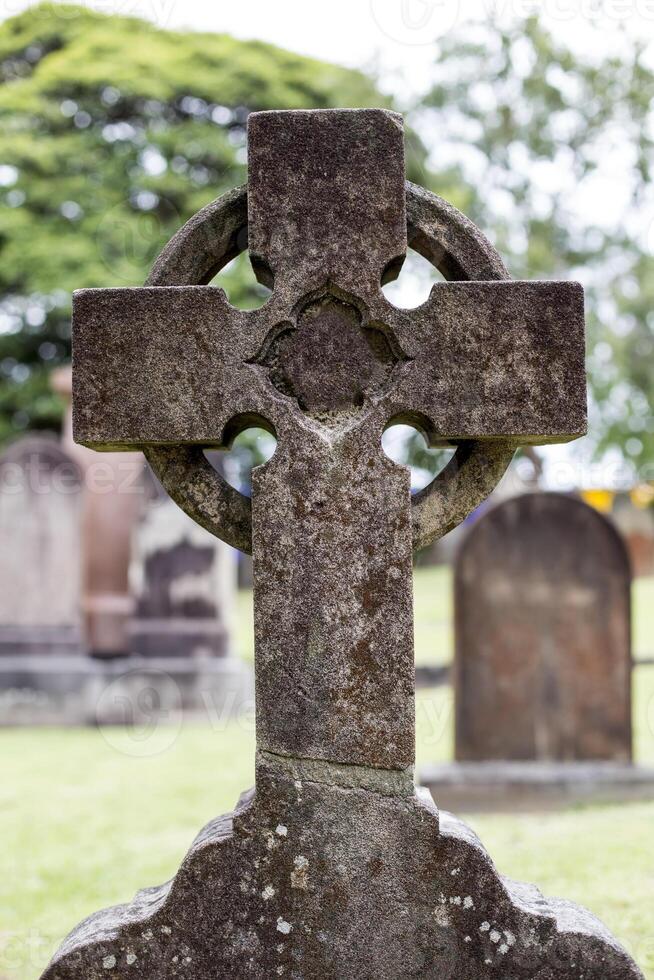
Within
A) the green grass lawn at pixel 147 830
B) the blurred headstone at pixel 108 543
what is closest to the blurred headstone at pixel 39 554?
the blurred headstone at pixel 108 543

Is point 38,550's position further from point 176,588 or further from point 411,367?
point 411,367

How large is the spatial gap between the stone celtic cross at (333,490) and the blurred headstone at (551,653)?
14.5 feet

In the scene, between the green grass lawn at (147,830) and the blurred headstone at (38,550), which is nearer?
the green grass lawn at (147,830)

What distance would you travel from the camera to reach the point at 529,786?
6.80 metres

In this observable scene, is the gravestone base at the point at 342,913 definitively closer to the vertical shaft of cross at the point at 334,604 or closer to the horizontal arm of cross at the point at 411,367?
the vertical shaft of cross at the point at 334,604

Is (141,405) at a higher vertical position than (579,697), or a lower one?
higher

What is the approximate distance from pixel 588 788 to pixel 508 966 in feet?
15.1

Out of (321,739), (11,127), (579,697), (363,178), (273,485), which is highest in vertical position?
(11,127)

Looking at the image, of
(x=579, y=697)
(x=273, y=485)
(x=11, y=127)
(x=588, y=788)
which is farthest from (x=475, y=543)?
(x=11, y=127)

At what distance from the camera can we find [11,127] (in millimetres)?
20953

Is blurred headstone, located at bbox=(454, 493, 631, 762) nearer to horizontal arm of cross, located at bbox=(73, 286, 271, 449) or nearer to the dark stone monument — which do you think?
the dark stone monument

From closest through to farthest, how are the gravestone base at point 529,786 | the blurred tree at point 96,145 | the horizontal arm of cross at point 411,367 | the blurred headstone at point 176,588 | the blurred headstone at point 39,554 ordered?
the horizontal arm of cross at point 411,367
the gravestone base at point 529,786
the blurred headstone at point 176,588
the blurred headstone at point 39,554
the blurred tree at point 96,145

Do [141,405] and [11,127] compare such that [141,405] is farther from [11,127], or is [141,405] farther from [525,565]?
[11,127]

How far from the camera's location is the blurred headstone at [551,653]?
7.06m
